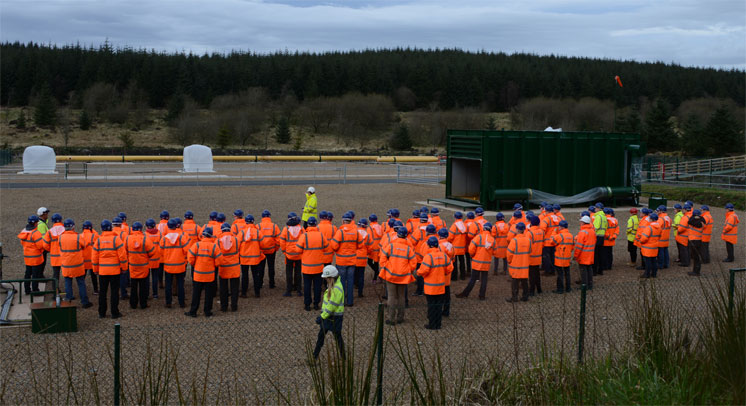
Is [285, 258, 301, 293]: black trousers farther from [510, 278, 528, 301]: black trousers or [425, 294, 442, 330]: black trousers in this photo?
[510, 278, 528, 301]: black trousers

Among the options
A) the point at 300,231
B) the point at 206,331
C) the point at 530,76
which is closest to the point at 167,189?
the point at 300,231

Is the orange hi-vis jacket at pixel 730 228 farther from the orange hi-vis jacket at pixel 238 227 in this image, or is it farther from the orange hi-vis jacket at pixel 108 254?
the orange hi-vis jacket at pixel 108 254

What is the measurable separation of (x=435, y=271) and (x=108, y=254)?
545 centimetres

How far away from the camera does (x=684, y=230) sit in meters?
15.4

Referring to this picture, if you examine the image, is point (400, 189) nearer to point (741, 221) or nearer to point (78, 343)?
point (741, 221)

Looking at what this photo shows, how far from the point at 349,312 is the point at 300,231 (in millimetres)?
2218

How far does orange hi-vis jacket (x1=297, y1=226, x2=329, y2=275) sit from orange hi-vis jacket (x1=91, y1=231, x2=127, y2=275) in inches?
120

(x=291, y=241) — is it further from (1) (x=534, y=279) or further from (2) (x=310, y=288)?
(1) (x=534, y=279)

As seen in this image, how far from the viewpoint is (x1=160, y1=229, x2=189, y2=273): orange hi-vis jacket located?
11352mm

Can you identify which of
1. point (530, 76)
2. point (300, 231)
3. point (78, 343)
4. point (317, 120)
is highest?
point (530, 76)

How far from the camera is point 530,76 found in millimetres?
119125

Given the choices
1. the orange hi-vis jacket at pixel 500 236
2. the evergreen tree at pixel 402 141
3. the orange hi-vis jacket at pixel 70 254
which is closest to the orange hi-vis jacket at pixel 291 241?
the orange hi-vis jacket at pixel 70 254

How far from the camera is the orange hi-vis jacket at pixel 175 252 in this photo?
37.2ft

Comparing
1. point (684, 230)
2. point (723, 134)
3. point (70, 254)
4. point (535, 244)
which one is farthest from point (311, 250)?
point (723, 134)
